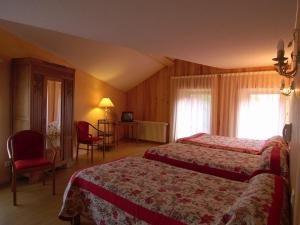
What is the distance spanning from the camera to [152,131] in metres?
6.54

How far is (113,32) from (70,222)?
224 cm

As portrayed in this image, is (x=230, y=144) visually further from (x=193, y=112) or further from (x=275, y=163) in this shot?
(x=193, y=112)

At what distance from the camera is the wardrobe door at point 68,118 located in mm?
3980

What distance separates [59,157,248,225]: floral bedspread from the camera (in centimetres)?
147

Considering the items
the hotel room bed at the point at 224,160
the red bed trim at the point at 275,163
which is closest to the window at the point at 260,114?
the hotel room bed at the point at 224,160

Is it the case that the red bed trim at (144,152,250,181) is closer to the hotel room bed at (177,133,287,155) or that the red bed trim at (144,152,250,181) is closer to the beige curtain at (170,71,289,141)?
the hotel room bed at (177,133,287,155)

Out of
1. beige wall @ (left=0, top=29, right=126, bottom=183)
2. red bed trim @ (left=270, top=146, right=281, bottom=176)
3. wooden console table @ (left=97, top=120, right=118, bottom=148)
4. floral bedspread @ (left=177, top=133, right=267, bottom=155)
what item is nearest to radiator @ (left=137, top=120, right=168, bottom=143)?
wooden console table @ (left=97, top=120, right=118, bottom=148)

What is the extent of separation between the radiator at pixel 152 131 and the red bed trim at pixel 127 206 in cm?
440

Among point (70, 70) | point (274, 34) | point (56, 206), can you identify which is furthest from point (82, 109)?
point (274, 34)

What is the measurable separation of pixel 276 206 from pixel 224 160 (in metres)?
1.45

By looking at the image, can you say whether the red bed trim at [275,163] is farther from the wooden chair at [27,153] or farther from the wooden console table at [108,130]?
the wooden console table at [108,130]

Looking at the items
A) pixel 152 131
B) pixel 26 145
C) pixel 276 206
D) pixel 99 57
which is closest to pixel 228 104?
pixel 152 131

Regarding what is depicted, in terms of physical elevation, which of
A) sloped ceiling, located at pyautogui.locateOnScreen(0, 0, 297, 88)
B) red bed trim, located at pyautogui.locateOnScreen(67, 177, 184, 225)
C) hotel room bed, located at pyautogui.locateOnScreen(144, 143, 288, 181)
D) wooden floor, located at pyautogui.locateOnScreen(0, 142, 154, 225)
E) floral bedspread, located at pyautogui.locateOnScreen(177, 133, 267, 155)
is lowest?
wooden floor, located at pyautogui.locateOnScreen(0, 142, 154, 225)

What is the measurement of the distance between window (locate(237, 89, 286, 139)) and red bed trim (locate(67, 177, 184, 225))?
4126 mm
